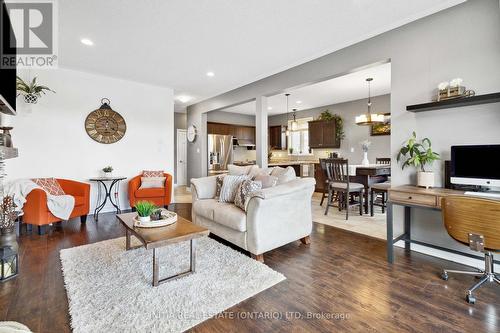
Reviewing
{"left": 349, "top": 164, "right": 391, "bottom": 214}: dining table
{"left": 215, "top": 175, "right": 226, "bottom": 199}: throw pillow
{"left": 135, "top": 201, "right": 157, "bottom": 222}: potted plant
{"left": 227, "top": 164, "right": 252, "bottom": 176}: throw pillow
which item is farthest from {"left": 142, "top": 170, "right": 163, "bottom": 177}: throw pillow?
{"left": 349, "top": 164, "right": 391, "bottom": 214}: dining table

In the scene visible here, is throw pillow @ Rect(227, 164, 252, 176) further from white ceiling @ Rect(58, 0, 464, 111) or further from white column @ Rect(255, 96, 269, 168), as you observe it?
white ceiling @ Rect(58, 0, 464, 111)

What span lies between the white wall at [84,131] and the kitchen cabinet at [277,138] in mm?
4604

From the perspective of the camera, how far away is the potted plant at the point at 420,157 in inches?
100

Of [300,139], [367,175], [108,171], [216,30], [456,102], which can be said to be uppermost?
[216,30]

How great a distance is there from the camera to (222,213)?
2820 mm

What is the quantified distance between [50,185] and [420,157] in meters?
5.21

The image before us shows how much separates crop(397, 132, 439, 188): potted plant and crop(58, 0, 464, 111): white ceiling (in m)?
1.42

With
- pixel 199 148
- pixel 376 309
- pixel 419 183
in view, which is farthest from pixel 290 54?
pixel 199 148

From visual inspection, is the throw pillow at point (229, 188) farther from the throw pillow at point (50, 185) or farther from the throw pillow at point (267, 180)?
the throw pillow at point (50, 185)

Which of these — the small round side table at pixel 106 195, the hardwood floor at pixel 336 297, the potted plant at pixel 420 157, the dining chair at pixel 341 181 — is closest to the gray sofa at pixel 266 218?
the hardwood floor at pixel 336 297

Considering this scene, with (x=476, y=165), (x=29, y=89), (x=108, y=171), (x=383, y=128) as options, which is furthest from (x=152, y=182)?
(x=383, y=128)

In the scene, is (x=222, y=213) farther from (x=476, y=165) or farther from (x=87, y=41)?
(x=87, y=41)

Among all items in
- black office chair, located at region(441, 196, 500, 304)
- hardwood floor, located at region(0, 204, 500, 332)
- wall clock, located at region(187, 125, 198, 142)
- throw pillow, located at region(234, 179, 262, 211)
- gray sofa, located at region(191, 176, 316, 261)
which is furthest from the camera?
wall clock, located at region(187, 125, 198, 142)

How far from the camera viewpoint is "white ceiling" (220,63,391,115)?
4861 mm
